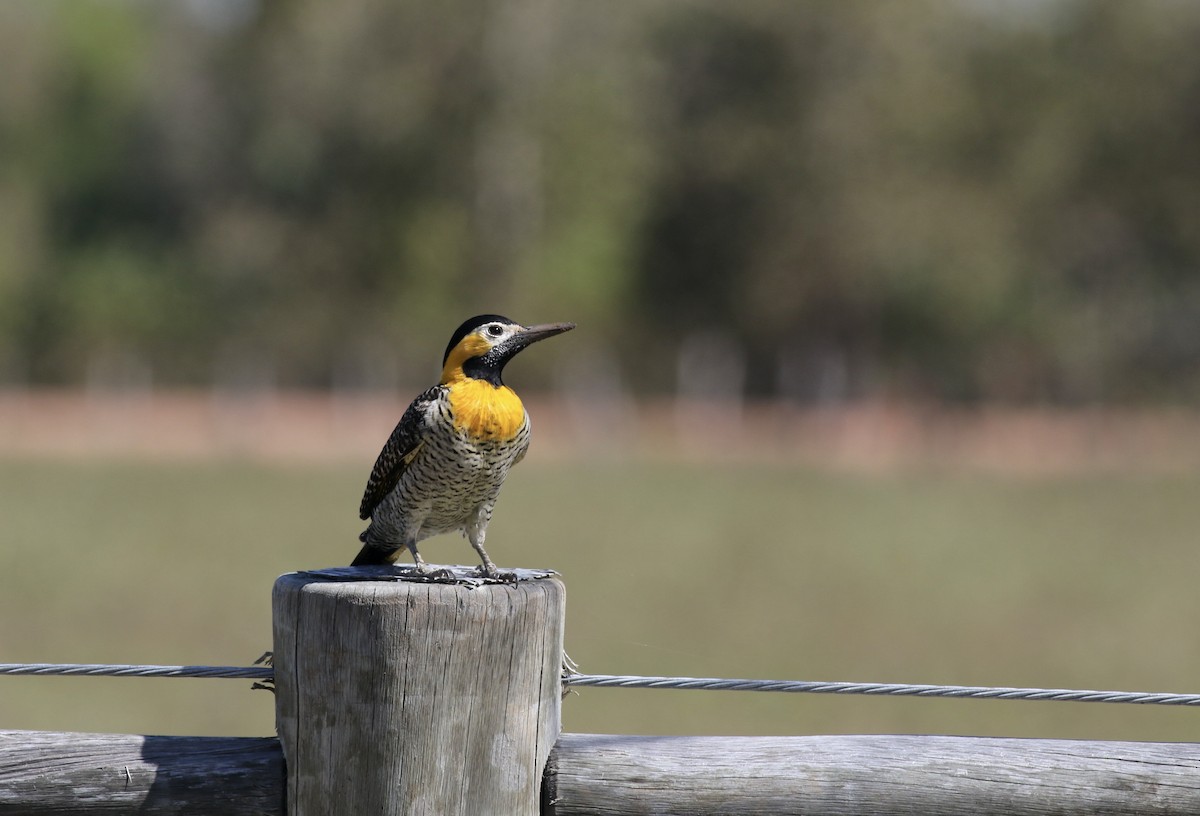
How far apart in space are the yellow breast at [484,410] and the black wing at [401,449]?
0.27 feet

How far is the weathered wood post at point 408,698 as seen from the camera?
2.42m

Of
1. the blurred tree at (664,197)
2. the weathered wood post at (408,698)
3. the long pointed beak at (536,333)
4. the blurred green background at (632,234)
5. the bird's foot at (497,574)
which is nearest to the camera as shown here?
the weathered wood post at (408,698)

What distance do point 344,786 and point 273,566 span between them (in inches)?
542

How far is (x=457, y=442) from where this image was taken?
393 cm

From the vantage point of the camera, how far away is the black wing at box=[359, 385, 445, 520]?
4.02 m

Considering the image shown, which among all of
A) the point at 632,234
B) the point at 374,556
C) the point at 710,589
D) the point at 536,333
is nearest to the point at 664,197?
the point at 632,234

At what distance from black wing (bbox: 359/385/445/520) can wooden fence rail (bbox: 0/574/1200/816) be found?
147 centimetres

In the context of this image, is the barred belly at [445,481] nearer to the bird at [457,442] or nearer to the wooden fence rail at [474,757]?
the bird at [457,442]

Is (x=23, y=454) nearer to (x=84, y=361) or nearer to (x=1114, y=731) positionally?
(x=84, y=361)

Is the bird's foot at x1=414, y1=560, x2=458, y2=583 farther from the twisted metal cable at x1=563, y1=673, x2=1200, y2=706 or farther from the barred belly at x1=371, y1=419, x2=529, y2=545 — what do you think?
the barred belly at x1=371, y1=419, x2=529, y2=545

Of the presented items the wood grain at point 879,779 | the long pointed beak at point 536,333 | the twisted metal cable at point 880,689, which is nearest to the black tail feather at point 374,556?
the long pointed beak at point 536,333

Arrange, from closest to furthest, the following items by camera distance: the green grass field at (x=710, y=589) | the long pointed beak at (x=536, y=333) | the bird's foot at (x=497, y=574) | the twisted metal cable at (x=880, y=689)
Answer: the twisted metal cable at (x=880, y=689) < the bird's foot at (x=497, y=574) < the long pointed beak at (x=536, y=333) < the green grass field at (x=710, y=589)

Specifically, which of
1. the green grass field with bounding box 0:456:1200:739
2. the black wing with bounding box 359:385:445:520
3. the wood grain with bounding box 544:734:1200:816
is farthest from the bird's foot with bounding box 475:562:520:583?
the green grass field with bounding box 0:456:1200:739

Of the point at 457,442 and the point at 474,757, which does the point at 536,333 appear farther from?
the point at 474,757
